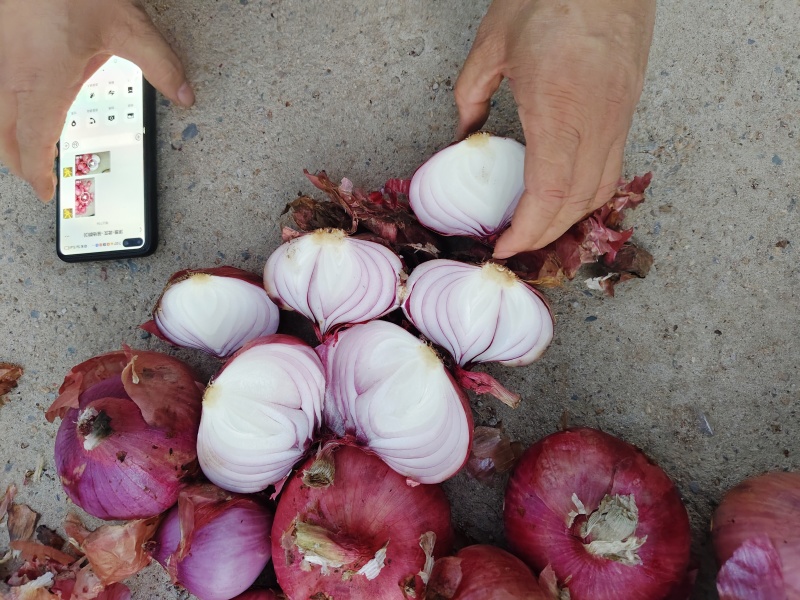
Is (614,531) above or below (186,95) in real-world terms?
below

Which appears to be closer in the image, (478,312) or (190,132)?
(478,312)

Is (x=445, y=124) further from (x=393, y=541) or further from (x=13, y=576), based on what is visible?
(x=13, y=576)

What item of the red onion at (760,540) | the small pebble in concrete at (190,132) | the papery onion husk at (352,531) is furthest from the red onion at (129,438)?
the red onion at (760,540)

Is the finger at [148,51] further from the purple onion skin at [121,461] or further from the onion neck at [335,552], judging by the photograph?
the onion neck at [335,552]

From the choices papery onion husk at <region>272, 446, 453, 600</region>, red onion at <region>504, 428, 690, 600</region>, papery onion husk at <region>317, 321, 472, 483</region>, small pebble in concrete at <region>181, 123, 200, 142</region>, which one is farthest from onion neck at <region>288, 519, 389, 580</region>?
small pebble in concrete at <region>181, 123, 200, 142</region>

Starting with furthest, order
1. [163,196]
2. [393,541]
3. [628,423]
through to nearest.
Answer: [163,196] < [628,423] < [393,541]

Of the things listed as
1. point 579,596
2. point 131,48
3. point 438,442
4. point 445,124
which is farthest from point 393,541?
point 131,48

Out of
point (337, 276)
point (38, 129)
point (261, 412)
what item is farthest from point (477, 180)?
point (38, 129)

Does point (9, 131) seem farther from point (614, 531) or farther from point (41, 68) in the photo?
point (614, 531)
